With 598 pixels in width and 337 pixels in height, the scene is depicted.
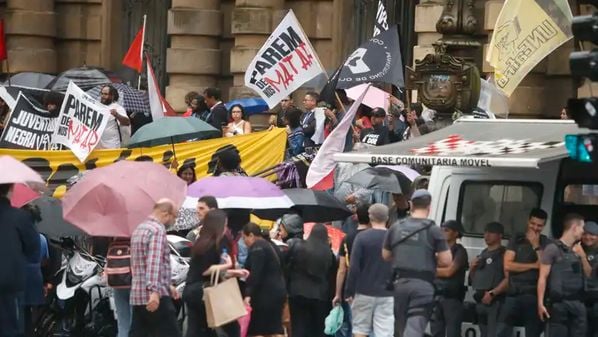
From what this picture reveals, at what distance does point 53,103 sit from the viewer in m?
25.0

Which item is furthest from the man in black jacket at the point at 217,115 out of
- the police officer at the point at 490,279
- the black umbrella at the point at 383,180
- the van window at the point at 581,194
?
the van window at the point at 581,194

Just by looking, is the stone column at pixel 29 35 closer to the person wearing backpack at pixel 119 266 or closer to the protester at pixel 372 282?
the person wearing backpack at pixel 119 266

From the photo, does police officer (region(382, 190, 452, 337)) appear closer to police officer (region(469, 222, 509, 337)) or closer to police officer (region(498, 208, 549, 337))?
police officer (region(469, 222, 509, 337))

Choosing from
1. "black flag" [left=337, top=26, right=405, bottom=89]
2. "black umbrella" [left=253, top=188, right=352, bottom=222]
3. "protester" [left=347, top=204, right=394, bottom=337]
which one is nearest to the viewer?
"protester" [left=347, top=204, right=394, bottom=337]

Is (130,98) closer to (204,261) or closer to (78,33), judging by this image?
(78,33)

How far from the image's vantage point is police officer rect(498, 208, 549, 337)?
16.8 metres

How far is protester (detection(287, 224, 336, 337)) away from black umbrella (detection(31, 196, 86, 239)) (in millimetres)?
2175

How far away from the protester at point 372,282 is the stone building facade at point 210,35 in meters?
6.76

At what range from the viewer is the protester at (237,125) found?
24172 mm

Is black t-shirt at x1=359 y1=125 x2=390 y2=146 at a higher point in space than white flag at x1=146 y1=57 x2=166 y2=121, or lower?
lower

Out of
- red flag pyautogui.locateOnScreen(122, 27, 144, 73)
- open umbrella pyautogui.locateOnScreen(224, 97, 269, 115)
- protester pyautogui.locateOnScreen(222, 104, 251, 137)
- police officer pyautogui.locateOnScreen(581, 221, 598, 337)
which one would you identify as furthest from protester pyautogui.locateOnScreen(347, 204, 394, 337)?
open umbrella pyautogui.locateOnScreen(224, 97, 269, 115)

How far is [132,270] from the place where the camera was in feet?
53.9

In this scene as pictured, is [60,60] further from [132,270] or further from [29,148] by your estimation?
[132,270]

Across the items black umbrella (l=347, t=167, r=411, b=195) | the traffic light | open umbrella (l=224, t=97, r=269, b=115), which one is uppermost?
the traffic light
